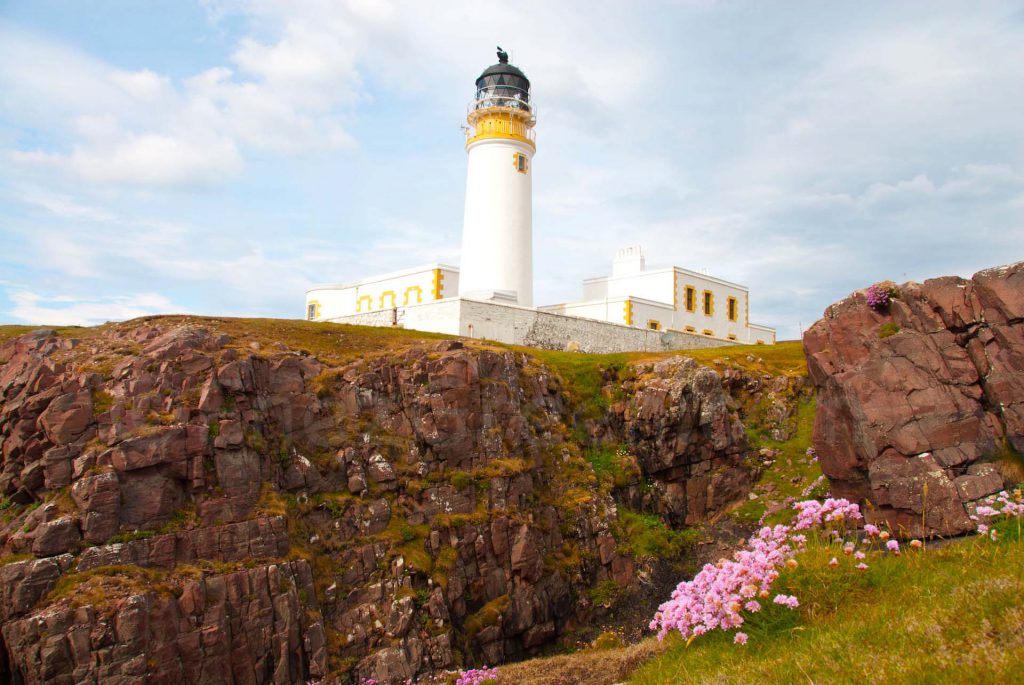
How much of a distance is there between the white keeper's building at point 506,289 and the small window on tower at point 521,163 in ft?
0.17

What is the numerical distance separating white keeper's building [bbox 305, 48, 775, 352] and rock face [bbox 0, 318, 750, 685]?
6456mm

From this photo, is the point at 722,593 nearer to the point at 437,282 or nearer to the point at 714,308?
the point at 437,282

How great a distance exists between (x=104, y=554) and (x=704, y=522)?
21.1 m

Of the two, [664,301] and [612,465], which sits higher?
[664,301]

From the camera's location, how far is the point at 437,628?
74.8 ft

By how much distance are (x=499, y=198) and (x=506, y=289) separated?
182 inches

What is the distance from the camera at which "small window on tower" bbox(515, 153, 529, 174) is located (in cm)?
4069

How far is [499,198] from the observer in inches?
1583

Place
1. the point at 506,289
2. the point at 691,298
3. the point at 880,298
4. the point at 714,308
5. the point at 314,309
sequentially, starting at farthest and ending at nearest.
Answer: the point at 714,308 < the point at 314,309 < the point at 691,298 < the point at 506,289 < the point at 880,298

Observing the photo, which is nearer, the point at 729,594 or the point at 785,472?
the point at 729,594

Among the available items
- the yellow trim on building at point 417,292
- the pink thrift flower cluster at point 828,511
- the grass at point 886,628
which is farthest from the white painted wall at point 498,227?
the grass at point 886,628

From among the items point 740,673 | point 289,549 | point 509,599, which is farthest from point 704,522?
point 740,673

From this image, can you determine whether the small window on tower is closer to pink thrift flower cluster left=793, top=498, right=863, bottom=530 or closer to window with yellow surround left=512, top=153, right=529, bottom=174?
window with yellow surround left=512, top=153, right=529, bottom=174

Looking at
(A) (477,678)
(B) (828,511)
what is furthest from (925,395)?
(A) (477,678)
